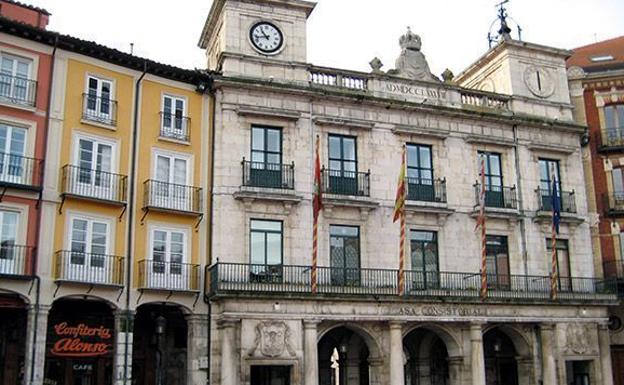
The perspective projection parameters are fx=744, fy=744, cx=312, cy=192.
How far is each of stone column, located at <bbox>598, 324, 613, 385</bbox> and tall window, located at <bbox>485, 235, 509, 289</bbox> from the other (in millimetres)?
4236

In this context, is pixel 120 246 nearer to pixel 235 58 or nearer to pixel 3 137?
pixel 3 137

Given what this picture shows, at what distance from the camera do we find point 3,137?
72.2ft

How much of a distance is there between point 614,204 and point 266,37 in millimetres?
16332

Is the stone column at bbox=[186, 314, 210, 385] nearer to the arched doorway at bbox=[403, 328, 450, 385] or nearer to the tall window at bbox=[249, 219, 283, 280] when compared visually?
the tall window at bbox=[249, 219, 283, 280]

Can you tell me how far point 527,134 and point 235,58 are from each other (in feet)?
40.9

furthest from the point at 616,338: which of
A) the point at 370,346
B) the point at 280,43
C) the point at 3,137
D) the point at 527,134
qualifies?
the point at 3,137

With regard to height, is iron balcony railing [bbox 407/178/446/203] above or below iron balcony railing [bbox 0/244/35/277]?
above

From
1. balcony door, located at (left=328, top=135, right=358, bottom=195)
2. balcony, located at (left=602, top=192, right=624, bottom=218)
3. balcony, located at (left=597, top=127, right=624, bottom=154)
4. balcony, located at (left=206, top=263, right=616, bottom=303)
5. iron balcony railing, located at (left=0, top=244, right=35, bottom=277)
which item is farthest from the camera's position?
balcony, located at (left=597, top=127, right=624, bottom=154)

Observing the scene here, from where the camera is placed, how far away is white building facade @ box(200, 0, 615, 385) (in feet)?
81.3

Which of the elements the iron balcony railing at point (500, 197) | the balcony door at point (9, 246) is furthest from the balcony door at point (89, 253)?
the iron balcony railing at point (500, 197)

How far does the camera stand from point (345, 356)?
91.9ft

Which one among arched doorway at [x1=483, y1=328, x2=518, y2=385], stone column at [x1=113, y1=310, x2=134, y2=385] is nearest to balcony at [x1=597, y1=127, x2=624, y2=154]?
arched doorway at [x1=483, y1=328, x2=518, y2=385]

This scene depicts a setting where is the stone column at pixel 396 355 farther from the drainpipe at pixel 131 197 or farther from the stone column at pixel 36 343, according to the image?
the stone column at pixel 36 343

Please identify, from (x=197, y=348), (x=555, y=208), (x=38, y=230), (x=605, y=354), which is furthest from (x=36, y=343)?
(x=605, y=354)
